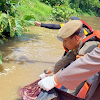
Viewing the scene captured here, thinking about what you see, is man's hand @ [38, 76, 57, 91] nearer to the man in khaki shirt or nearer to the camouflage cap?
the man in khaki shirt

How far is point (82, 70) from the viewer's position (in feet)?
3.62

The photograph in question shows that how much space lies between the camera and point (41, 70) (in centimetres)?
294

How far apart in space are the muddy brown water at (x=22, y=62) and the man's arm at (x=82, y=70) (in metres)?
1.20

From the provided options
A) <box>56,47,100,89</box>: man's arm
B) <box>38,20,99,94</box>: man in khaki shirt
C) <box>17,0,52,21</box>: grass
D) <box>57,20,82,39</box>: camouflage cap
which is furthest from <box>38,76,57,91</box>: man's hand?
<box>17,0,52,21</box>: grass

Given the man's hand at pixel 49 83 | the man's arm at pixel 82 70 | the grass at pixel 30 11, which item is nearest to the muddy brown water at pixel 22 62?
the man's hand at pixel 49 83

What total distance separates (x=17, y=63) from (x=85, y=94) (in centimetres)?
198

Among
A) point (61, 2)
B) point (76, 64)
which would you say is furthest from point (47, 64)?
point (61, 2)

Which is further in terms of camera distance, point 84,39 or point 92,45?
point 84,39

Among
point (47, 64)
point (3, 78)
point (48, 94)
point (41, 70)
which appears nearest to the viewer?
point (48, 94)

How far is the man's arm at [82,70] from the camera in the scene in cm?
108

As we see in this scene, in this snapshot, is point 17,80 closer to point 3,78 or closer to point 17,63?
point 3,78

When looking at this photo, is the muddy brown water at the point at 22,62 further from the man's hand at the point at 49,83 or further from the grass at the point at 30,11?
the grass at the point at 30,11

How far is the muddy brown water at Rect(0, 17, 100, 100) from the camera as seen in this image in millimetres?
2351

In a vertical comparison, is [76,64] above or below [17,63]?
above
